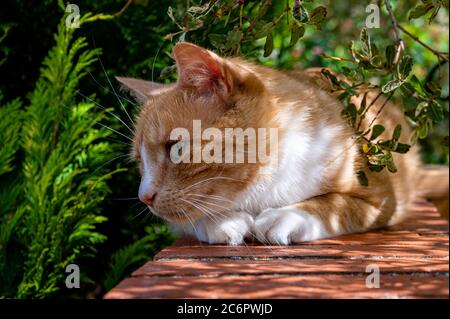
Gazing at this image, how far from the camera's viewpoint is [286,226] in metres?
1.96

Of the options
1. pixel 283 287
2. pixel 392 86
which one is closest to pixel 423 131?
pixel 392 86

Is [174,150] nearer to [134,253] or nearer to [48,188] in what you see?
[48,188]

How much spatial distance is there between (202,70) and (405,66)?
66 cm

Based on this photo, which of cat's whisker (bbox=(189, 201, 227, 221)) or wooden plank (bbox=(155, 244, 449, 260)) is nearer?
wooden plank (bbox=(155, 244, 449, 260))

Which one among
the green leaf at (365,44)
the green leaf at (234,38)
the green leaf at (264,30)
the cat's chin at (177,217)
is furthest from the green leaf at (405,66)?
the cat's chin at (177,217)

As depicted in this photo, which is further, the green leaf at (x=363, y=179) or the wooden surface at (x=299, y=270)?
the green leaf at (x=363, y=179)

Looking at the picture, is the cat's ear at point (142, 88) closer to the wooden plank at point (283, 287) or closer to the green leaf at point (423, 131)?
the green leaf at point (423, 131)

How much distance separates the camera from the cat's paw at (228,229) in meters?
1.99

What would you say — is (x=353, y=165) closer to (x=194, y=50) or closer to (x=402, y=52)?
(x=402, y=52)

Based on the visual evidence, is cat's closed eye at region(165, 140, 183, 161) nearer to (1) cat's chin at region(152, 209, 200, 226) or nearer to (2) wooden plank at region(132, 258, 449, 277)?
(1) cat's chin at region(152, 209, 200, 226)

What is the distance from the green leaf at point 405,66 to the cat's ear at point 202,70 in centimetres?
55

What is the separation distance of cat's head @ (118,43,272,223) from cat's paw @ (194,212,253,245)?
42 mm

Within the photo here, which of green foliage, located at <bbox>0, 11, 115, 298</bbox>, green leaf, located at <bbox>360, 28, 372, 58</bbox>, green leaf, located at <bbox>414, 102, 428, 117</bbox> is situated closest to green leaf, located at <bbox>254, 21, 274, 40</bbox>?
green leaf, located at <bbox>360, 28, 372, 58</bbox>

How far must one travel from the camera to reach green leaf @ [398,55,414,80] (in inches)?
78.5
